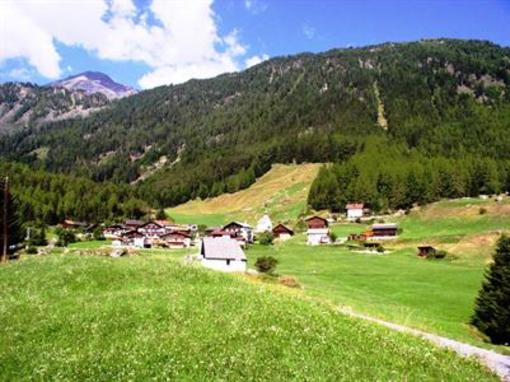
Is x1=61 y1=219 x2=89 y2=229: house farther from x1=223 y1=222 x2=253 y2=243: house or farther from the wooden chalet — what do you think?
the wooden chalet

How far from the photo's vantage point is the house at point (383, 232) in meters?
134

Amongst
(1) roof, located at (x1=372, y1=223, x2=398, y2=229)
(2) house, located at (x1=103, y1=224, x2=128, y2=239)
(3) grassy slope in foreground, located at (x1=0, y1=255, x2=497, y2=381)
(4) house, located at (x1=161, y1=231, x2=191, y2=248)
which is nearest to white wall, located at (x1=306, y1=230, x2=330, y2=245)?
(1) roof, located at (x1=372, y1=223, x2=398, y2=229)

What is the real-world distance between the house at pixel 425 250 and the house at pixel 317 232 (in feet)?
98.8

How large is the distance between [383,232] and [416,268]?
43.0 meters

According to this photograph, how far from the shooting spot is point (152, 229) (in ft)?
602

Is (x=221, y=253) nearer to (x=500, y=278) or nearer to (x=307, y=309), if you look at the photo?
(x=500, y=278)

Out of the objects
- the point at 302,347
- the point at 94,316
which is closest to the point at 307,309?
the point at 302,347

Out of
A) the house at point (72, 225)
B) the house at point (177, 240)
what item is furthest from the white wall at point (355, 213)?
the house at point (72, 225)

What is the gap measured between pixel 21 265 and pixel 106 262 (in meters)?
9.05

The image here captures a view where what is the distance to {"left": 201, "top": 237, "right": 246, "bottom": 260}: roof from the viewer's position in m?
75.6

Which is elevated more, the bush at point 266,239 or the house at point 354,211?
the house at point 354,211

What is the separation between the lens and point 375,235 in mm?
134375

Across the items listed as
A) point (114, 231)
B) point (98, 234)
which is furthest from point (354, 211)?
point (98, 234)

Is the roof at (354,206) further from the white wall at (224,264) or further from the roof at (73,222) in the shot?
the white wall at (224,264)
